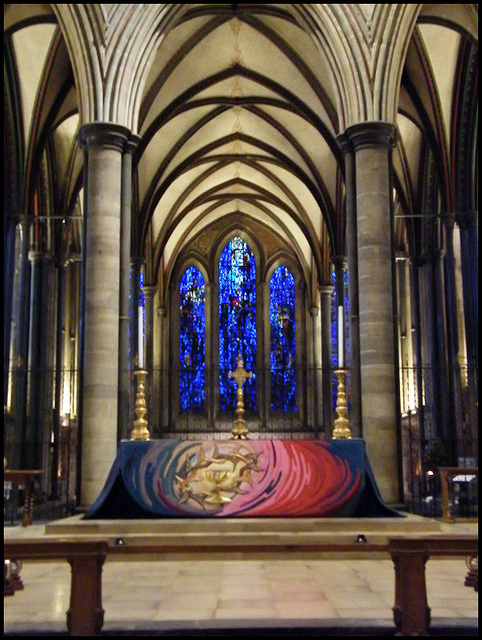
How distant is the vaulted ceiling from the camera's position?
55.9ft

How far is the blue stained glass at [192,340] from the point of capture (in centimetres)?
2895

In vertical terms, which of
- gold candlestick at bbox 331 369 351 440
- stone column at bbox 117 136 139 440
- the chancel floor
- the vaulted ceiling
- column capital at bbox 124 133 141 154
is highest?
the vaulted ceiling

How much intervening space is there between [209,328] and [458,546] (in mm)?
24770

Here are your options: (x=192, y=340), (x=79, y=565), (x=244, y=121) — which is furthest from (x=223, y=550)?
(x=192, y=340)

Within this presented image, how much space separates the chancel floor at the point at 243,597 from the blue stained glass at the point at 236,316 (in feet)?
66.8

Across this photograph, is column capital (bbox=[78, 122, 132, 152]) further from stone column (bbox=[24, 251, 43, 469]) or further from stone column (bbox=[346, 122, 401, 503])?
stone column (bbox=[24, 251, 43, 469])

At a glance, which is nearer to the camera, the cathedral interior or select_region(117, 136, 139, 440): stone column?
the cathedral interior

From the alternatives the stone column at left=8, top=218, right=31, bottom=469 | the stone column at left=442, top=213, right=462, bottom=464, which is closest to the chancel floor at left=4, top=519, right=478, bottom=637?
the stone column at left=8, top=218, right=31, bottom=469

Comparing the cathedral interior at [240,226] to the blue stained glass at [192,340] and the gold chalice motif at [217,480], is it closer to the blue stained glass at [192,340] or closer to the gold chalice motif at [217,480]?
the blue stained glass at [192,340]

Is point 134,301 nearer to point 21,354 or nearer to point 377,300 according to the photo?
point 21,354

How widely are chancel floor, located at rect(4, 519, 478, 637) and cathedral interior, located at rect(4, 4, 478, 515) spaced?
2.66 m

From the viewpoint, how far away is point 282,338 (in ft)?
98.1

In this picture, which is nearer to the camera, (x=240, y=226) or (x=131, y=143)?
(x=131, y=143)

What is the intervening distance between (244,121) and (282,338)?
9.38m
